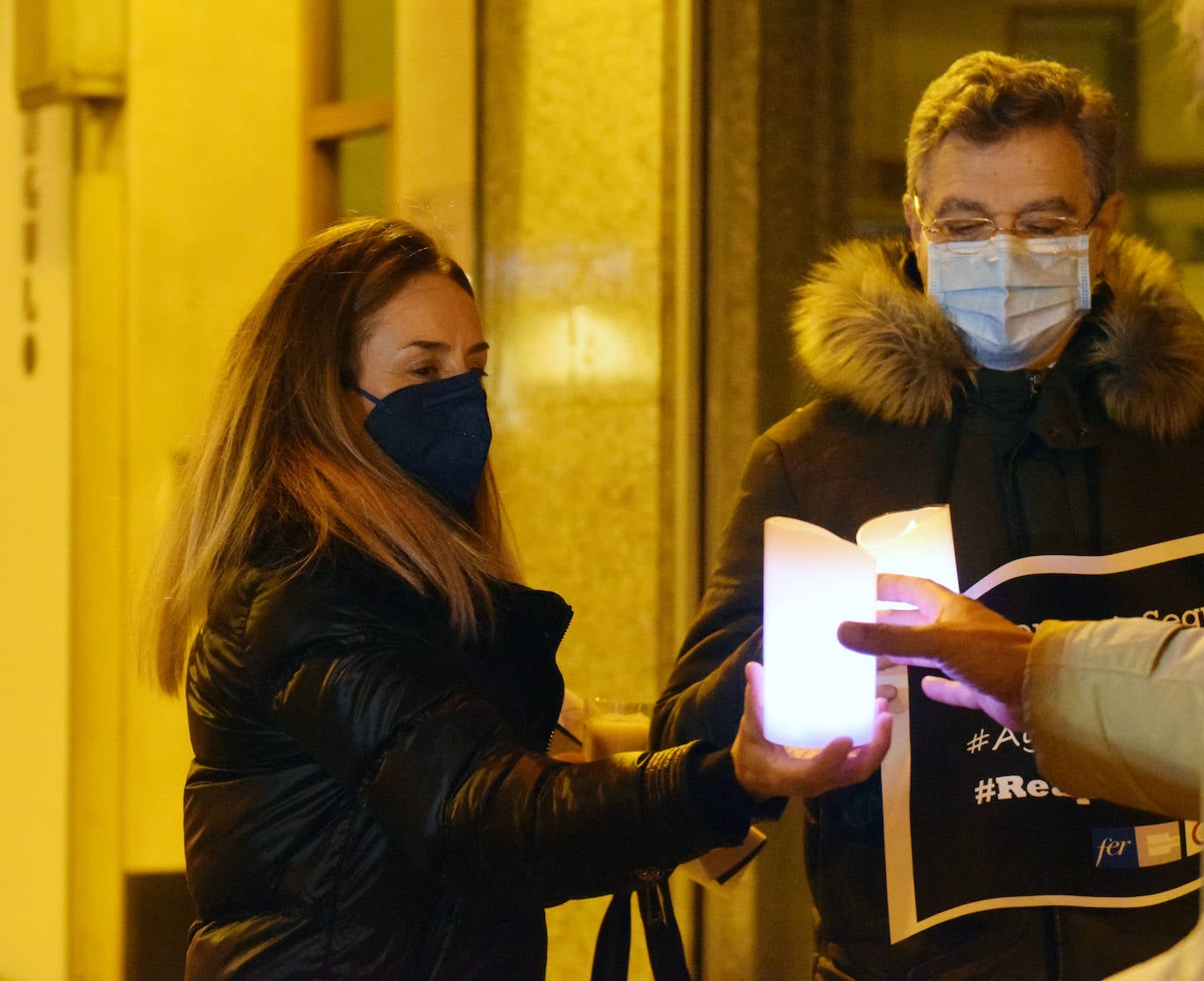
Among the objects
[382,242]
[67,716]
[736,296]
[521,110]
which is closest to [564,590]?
[736,296]

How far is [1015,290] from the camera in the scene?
2.56 meters

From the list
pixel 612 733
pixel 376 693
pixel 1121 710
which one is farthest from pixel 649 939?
pixel 1121 710

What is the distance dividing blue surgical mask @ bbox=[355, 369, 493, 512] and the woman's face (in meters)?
0.02

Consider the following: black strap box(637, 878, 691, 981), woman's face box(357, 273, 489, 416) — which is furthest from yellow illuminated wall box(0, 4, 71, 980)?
black strap box(637, 878, 691, 981)

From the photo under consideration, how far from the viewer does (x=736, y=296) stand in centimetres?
398

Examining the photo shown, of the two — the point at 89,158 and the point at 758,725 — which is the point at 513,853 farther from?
the point at 89,158

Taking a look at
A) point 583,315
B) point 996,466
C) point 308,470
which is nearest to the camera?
point 308,470

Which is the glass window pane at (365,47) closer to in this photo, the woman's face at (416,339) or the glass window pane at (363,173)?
the glass window pane at (363,173)

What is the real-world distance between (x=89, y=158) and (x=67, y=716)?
2289 mm

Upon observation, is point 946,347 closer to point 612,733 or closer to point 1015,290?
point 1015,290

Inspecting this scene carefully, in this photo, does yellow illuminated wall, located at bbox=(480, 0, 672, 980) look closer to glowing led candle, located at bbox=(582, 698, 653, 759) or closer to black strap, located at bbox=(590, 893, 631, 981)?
glowing led candle, located at bbox=(582, 698, 653, 759)

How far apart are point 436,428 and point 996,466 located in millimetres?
975

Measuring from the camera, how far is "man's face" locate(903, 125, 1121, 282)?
102 inches

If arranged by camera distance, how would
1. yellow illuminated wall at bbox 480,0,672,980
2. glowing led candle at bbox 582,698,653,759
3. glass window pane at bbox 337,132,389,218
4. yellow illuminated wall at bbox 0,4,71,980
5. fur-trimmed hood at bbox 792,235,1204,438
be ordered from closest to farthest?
fur-trimmed hood at bbox 792,235,1204,438, glowing led candle at bbox 582,698,653,759, yellow illuminated wall at bbox 480,0,672,980, glass window pane at bbox 337,132,389,218, yellow illuminated wall at bbox 0,4,71,980
